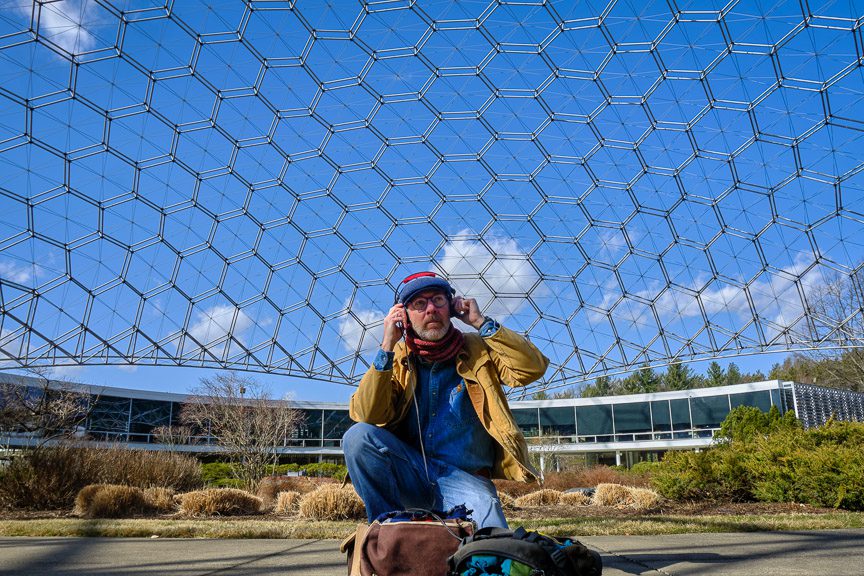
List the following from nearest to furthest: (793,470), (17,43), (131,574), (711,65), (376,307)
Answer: (131,574), (793,470), (17,43), (711,65), (376,307)

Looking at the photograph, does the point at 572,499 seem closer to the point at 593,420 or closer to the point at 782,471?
the point at 782,471

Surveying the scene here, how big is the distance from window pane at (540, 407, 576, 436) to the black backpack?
161 feet

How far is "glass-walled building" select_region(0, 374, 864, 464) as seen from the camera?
4244 cm

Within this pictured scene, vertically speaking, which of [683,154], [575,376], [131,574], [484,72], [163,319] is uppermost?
[484,72]

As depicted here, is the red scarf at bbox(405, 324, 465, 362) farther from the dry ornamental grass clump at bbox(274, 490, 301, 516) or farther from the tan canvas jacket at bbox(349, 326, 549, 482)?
the dry ornamental grass clump at bbox(274, 490, 301, 516)

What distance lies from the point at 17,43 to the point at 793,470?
25.1 meters

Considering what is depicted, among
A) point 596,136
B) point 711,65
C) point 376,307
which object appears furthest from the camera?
point 376,307

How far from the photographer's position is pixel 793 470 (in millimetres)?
10156

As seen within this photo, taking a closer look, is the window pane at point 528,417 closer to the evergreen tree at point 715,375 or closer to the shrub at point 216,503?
the evergreen tree at point 715,375

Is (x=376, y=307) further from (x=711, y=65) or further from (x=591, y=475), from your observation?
(x=711, y=65)

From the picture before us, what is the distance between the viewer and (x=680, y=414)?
1807 inches

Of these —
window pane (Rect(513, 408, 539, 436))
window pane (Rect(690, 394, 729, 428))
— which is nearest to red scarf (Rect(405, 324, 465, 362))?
window pane (Rect(690, 394, 729, 428))

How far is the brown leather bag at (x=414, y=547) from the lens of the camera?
8.00 feet

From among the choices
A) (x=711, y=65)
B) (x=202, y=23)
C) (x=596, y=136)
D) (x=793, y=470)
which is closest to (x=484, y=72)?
(x=596, y=136)
